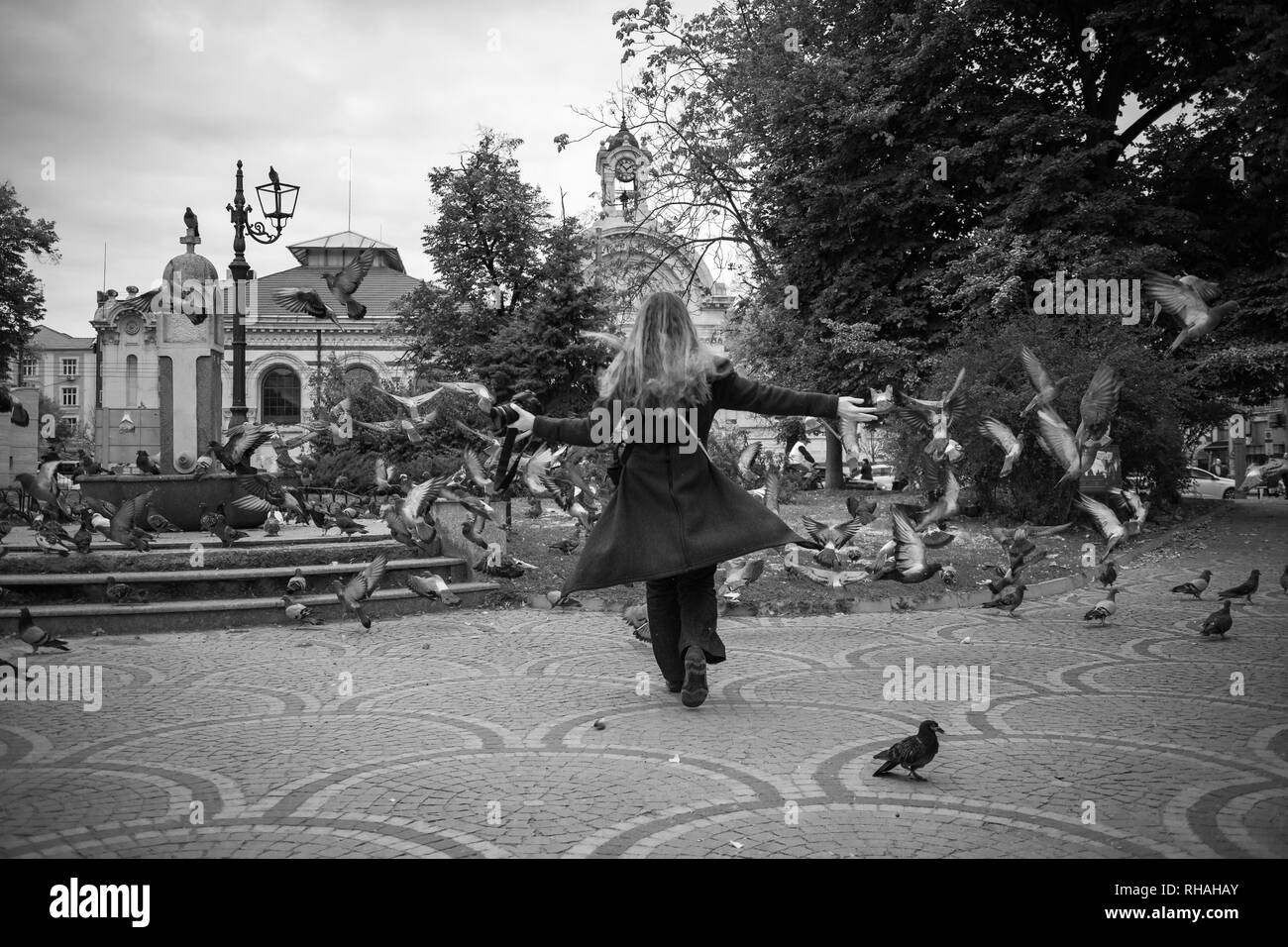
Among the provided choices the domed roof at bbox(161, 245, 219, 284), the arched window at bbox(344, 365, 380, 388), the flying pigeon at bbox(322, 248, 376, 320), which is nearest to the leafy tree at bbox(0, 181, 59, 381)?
the arched window at bbox(344, 365, 380, 388)

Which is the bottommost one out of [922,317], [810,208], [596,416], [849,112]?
[596,416]

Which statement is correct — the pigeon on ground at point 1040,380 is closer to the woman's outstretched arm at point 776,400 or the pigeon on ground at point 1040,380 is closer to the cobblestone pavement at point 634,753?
the cobblestone pavement at point 634,753

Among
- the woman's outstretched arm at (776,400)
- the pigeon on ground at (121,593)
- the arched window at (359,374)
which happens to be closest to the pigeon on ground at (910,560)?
the woman's outstretched arm at (776,400)

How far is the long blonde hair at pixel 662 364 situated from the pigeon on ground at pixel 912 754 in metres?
2.19

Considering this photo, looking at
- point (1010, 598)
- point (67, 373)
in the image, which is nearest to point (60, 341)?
point (67, 373)

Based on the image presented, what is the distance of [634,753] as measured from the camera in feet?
14.4

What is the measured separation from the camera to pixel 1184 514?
20344 mm

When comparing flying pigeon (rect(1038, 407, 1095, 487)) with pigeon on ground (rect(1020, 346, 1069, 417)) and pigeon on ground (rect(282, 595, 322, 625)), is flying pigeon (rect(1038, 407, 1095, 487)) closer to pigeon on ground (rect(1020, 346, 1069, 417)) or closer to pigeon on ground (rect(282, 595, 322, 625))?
pigeon on ground (rect(1020, 346, 1069, 417))

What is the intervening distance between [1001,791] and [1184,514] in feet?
63.7

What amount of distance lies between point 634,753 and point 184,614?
19.0ft

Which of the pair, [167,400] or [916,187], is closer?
[167,400]

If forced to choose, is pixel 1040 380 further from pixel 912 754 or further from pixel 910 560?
pixel 912 754
